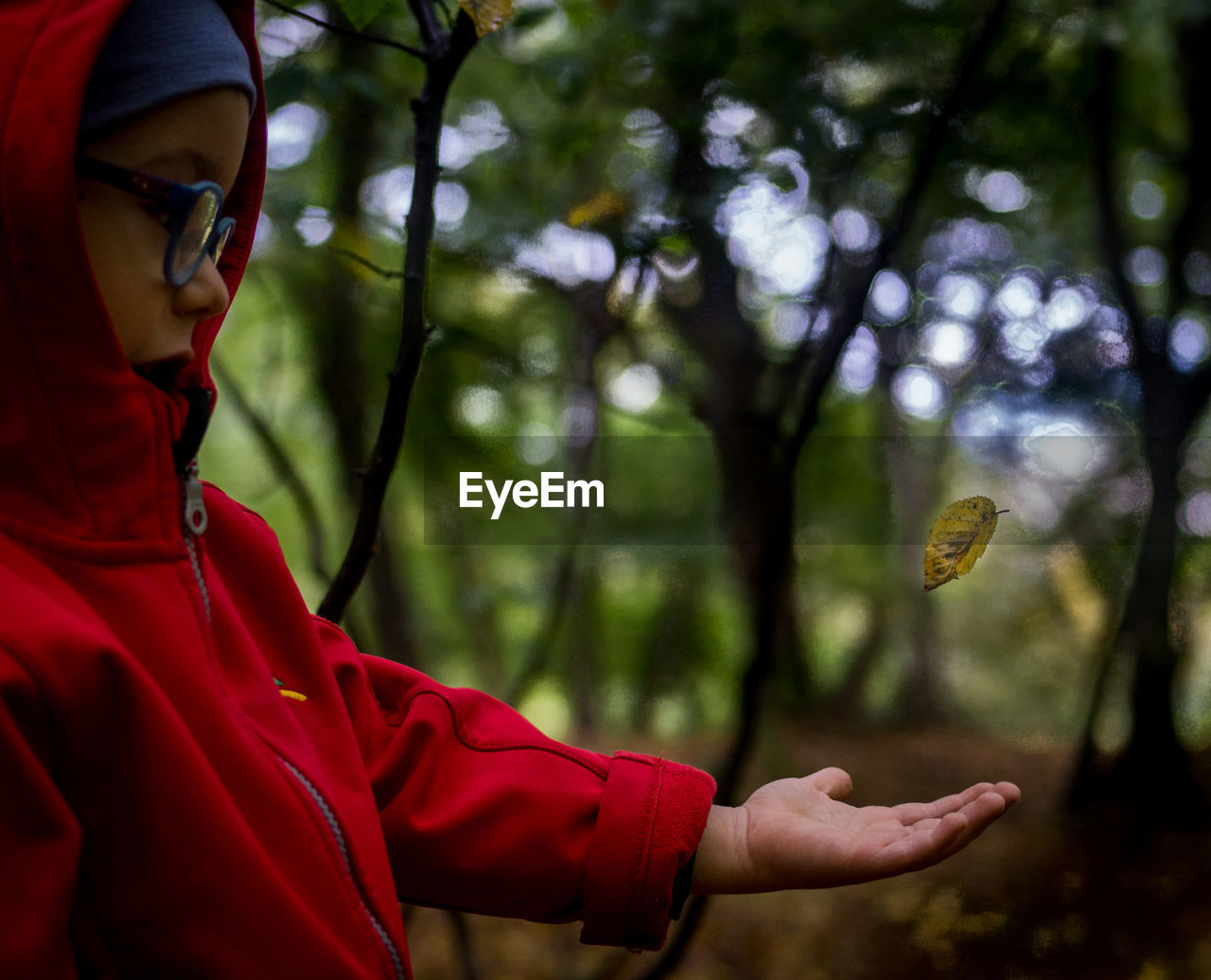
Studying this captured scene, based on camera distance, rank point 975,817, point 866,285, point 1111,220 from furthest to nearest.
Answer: point 1111,220 → point 866,285 → point 975,817

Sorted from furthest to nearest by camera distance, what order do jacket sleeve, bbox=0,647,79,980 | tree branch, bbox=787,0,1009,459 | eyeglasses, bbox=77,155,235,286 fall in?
tree branch, bbox=787,0,1009,459 → eyeglasses, bbox=77,155,235,286 → jacket sleeve, bbox=0,647,79,980

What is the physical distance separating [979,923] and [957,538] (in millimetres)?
1827

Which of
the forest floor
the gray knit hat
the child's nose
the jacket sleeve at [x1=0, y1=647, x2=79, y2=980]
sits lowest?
the forest floor

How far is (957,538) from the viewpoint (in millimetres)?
868

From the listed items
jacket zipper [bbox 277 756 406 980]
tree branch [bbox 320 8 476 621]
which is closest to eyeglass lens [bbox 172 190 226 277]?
tree branch [bbox 320 8 476 621]

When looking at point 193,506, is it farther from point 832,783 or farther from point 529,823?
point 832,783

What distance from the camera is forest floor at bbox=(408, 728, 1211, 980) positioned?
6.89 ft

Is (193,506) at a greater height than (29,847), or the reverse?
(193,506)

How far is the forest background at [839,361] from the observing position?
5.79 feet

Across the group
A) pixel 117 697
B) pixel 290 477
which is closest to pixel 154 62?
pixel 117 697

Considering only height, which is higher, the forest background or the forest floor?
the forest background

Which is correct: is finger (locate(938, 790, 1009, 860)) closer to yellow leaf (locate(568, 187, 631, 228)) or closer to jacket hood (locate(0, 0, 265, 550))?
jacket hood (locate(0, 0, 265, 550))

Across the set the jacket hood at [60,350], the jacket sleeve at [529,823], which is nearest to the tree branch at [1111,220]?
the jacket sleeve at [529,823]

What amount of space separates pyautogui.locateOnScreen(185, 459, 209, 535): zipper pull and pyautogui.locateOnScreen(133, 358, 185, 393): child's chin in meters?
0.07
